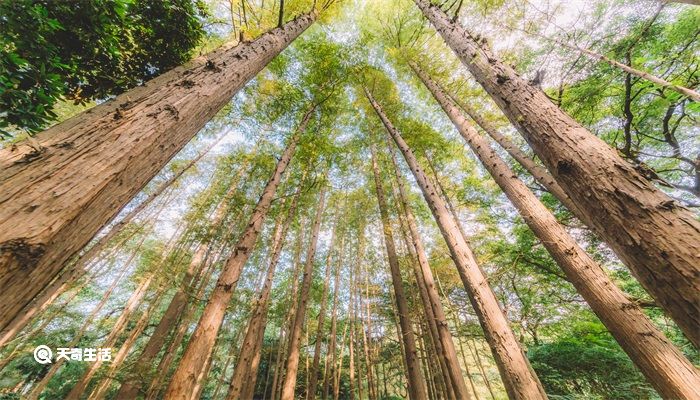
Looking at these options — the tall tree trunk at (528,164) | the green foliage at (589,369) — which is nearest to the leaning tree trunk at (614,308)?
the tall tree trunk at (528,164)

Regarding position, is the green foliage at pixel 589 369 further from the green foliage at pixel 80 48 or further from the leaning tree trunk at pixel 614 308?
the green foliage at pixel 80 48

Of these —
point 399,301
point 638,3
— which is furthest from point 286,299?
point 638,3

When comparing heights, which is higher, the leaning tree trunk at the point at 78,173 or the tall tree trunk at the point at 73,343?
the tall tree trunk at the point at 73,343

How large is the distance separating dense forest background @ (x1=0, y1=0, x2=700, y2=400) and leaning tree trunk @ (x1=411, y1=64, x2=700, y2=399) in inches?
0.7

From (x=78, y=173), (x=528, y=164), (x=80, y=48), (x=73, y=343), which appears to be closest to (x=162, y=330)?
(x=73, y=343)

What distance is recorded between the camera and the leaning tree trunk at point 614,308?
6.97 feet

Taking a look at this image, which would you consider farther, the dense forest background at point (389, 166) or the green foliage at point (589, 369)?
the green foliage at point (589, 369)

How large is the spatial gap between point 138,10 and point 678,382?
6548 millimetres

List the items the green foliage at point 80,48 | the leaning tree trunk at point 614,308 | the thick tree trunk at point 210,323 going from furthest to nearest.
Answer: the thick tree trunk at point 210,323, the leaning tree trunk at point 614,308, the green foliage at point 80,48

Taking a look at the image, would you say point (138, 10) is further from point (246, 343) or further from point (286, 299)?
point (286, 299)

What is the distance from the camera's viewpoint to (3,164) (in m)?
0.97

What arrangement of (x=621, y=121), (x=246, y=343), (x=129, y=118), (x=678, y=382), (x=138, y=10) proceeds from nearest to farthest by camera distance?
(x=129, y=118), (x=678, y=382), (x=138, y=10), (x=246, y=343), (x=621, y=121)

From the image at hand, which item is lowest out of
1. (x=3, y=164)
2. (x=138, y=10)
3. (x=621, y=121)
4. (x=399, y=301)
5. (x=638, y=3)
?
(x=3, y=164)

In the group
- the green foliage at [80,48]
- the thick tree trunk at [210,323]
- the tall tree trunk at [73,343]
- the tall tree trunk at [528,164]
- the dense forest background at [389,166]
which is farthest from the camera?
the tall tree trunk at [73,343]
